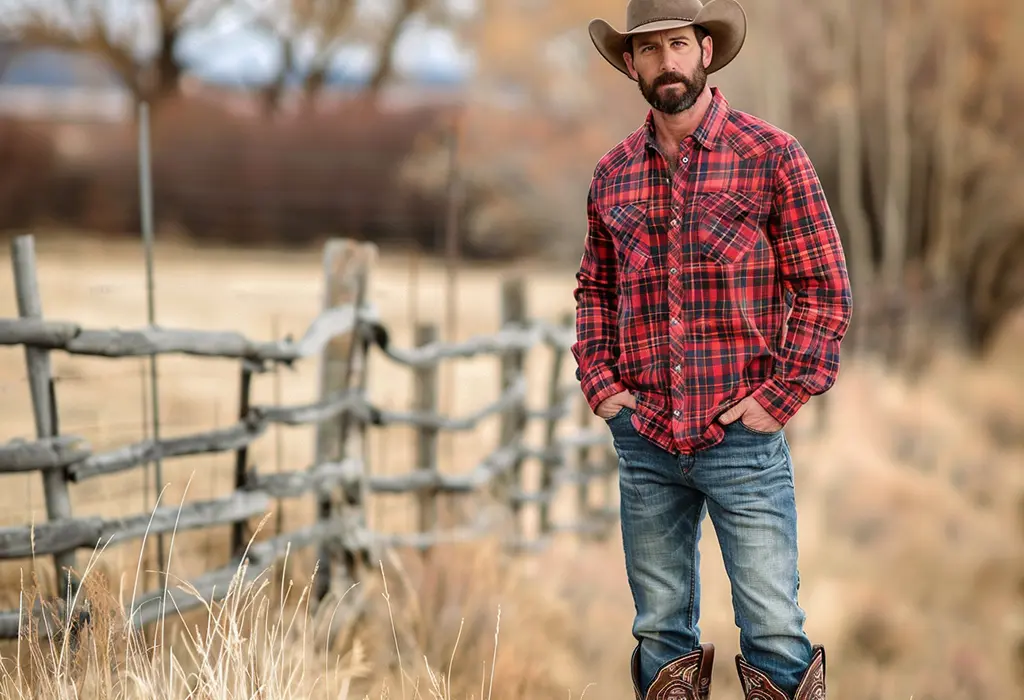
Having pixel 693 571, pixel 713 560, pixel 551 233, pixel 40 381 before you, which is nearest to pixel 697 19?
pixel 693 571

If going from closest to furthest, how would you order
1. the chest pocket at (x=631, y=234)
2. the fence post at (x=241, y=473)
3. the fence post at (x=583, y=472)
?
1. the chest pocket at (x=631, y=234)
2. the fence post at (x=241, y=473)
3. the fence post at (x=583, y=472)

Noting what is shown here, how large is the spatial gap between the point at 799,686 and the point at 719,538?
1.20ft

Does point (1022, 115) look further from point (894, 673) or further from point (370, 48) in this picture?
point (370, 48)

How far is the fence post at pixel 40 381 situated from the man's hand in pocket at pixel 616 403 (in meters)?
1.76

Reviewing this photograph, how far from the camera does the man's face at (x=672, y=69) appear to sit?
2.47m

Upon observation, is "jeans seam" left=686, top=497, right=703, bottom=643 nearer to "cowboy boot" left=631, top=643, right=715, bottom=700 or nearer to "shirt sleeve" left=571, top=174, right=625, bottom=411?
"cowboy boot" left=631, top=643, right=715, bottom=700

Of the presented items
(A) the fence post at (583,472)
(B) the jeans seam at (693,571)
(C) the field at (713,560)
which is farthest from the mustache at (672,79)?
(A) the fence post at (583,472)

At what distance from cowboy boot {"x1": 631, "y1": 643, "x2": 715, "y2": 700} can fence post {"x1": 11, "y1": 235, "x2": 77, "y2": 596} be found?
1.82 metres

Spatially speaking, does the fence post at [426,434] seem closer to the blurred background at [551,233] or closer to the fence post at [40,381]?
the blurred background at [551,233]

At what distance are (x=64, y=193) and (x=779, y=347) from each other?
1884cm

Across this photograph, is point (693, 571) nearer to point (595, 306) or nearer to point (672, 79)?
point (595, 306)

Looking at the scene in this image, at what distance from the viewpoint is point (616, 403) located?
2654mm

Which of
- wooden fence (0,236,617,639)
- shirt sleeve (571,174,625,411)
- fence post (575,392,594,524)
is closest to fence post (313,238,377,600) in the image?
wooden fence (0,236,617,639)

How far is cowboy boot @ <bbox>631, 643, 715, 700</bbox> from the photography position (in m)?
2.63
